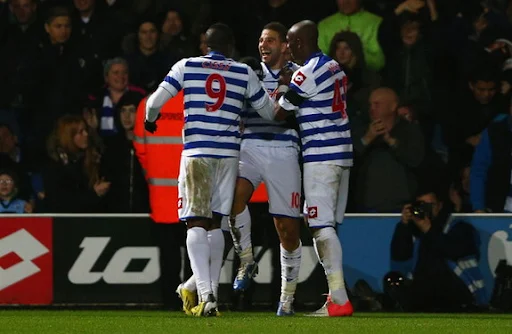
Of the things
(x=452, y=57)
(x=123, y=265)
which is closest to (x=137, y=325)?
(x=123, y=265)

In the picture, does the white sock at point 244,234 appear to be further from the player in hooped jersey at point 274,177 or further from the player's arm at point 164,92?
the player's arm at point 164,92

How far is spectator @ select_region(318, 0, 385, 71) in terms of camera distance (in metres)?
12.2

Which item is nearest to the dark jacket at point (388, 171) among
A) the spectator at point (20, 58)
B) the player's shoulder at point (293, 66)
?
the player's shoulder at point (293, 66)

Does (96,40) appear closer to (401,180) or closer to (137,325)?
(401,180)

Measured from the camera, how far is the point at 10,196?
1152 centimetres

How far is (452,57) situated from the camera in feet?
40.3

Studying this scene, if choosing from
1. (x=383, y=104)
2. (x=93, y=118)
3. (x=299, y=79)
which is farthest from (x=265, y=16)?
(x=299, y=79)

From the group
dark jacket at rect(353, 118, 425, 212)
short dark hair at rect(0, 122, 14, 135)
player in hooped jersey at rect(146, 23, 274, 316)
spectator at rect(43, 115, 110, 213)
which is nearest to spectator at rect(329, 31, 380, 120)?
dark jacket at rect(353, 118, 425, 212)

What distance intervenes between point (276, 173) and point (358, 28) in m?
3.35

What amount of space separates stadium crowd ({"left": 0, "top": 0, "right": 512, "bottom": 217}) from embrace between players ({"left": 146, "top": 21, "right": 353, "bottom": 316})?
226 centimetres

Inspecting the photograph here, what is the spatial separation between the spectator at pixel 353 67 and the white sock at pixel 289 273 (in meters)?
2.89

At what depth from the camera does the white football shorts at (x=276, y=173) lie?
365 inches

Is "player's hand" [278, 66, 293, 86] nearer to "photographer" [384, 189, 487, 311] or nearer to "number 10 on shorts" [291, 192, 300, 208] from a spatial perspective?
"number 10 on shorts" [291, 192, 300, 208]

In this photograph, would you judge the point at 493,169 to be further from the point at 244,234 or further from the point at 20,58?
the point at 20,58
